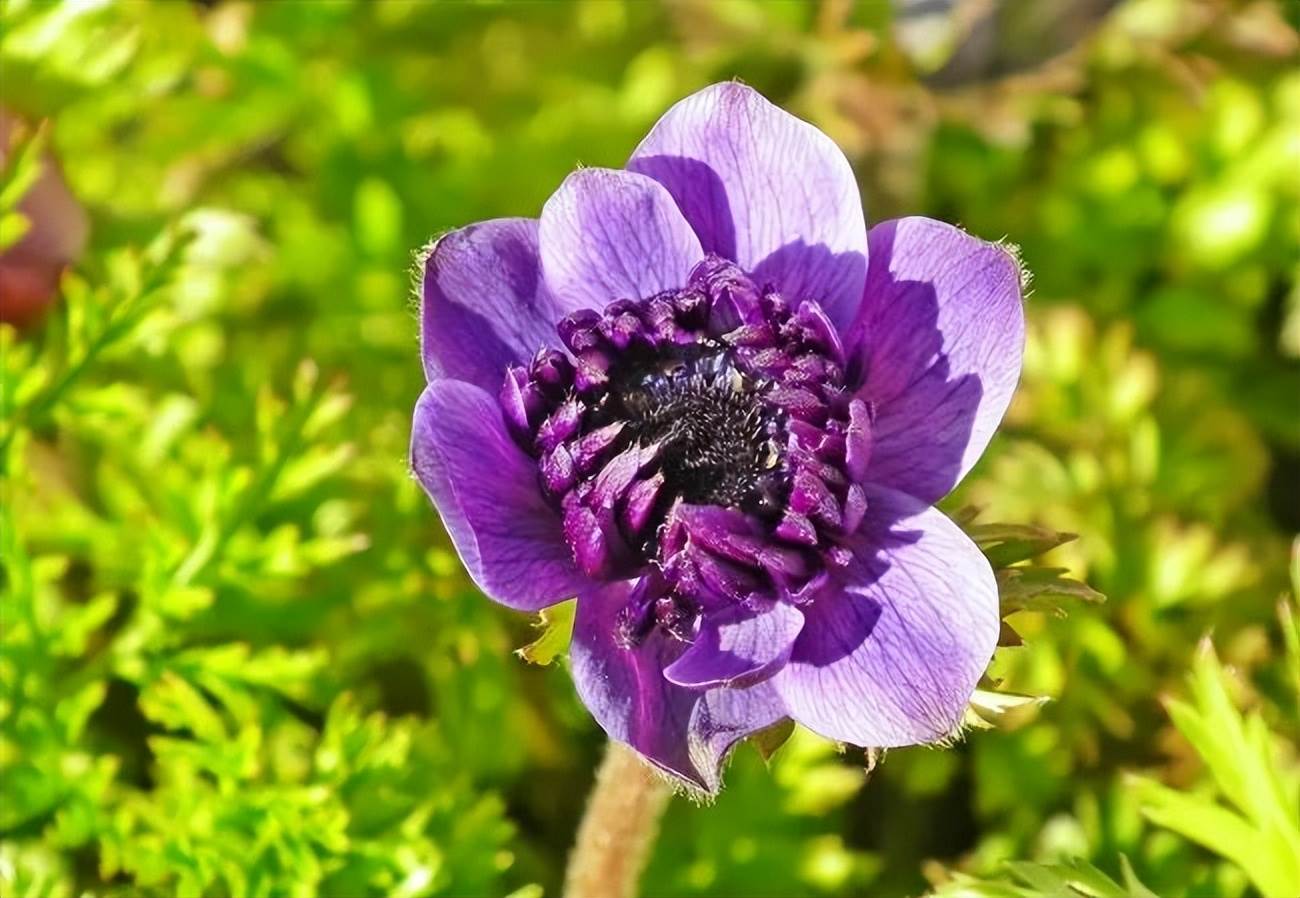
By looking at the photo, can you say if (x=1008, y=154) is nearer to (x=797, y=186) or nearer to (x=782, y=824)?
(x=782, y=824)

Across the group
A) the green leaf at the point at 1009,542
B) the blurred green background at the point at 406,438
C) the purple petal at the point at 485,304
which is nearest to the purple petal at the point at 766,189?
the purple petal at the point at 485,304

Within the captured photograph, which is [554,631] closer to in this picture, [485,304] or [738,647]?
[738,647]

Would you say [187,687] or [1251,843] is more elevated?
[187,687]

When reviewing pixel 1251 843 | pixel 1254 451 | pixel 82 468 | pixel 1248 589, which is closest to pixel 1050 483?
pixel 1248 589

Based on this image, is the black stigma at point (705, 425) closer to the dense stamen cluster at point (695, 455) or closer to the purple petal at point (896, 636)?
the dense stamen cluster at point (695, 455)

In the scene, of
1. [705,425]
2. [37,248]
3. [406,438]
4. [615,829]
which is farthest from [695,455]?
[37,248]

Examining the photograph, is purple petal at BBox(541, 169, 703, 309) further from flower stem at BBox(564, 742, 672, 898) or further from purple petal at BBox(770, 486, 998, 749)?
flower stem at BBox(564, 742, 672, 898)
